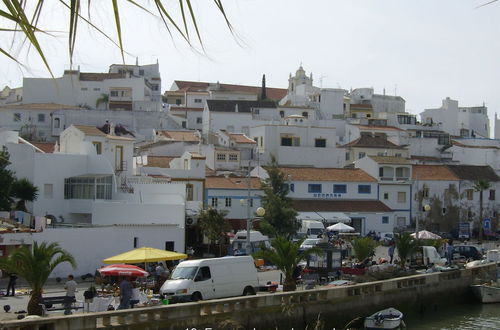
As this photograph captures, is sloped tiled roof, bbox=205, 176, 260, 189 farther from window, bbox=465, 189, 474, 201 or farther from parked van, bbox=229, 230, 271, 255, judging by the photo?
window, bbox=465, 189, 474, 201

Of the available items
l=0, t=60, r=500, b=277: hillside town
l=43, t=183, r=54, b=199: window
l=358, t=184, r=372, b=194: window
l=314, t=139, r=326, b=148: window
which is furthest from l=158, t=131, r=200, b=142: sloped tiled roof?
l=43, t=183, r=54, b=199: window

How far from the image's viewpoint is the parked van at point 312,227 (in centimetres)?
5103

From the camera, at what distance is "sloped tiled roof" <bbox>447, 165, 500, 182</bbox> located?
66812mm

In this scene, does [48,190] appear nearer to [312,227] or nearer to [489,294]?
[312,227]

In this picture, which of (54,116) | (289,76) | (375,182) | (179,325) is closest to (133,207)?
(179,325)

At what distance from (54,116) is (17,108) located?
4108 millimetres

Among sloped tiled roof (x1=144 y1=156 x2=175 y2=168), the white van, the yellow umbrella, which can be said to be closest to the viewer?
the white van

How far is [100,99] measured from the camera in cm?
8594

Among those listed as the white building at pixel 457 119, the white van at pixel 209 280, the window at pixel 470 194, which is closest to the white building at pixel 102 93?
the window at pixel 470 194

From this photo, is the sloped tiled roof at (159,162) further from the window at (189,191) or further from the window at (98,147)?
the window at (98,147)

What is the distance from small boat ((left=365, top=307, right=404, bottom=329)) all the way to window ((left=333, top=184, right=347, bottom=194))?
3372cm

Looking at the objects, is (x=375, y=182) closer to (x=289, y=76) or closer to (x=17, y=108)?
(x=17, y=108)

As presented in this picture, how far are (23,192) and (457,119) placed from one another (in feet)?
256

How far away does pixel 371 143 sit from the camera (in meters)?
78.6
